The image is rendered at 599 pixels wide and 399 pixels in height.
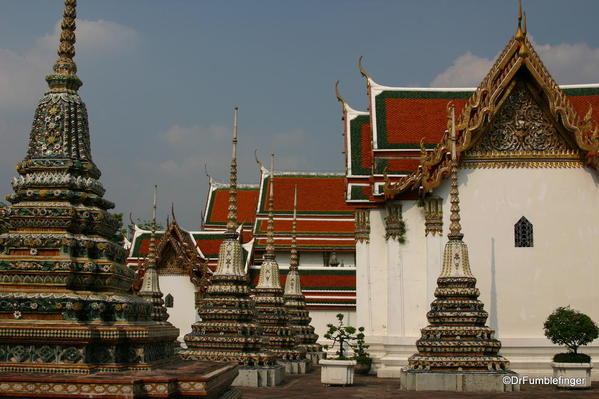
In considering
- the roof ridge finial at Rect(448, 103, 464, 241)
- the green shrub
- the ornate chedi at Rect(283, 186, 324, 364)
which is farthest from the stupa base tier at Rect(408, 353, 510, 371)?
the ornate chedi at Rect(283, 186, 324, 364)

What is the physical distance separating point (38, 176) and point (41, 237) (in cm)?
56

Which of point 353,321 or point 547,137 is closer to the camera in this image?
point 547,137

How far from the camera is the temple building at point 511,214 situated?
54.7ft

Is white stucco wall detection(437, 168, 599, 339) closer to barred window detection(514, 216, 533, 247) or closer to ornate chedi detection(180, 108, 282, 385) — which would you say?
barred window detection(514, 216, 533, 247)

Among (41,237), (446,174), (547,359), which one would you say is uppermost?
(446,174)

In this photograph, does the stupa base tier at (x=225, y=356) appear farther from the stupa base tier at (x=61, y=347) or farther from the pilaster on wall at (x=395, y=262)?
the stupa base tier at (x=61, y=347)

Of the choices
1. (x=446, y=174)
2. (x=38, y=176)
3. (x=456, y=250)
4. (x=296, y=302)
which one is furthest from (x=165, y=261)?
(x=38, y=176)

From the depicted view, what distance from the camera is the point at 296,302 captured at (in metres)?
21.8

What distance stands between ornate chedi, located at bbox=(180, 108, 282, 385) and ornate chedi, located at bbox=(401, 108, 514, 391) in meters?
2.62

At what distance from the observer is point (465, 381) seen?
13469mm

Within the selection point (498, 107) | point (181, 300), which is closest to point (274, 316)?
point (498, 107)

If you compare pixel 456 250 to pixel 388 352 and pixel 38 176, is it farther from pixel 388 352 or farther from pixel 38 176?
pixel 38 176

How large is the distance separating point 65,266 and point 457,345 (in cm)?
909

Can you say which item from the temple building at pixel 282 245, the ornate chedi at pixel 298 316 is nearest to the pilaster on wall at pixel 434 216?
the ornate chedi at pixel 298 316
